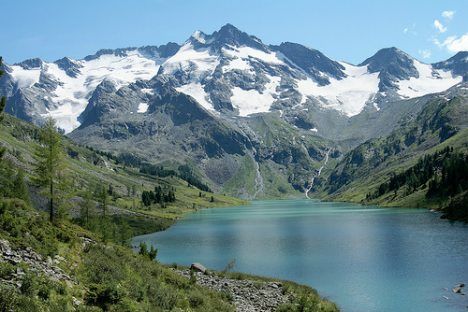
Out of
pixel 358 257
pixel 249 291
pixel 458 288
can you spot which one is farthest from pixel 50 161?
pixel 358 257

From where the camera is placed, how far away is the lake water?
2549 inches

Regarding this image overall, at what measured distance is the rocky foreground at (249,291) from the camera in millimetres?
50534

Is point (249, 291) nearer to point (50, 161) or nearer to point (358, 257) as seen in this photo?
point (50, 161)

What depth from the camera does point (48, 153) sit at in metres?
61.5

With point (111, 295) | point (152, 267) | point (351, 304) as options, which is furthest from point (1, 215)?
point (351, 304)

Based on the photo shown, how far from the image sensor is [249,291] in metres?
57.5

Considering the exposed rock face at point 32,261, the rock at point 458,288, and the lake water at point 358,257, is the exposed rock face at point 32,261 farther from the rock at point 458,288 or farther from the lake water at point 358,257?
the rock at point 458,288

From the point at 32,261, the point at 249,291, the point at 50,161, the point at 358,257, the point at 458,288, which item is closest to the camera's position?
the point at 32,261

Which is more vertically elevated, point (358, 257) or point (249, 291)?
point (249, 291)

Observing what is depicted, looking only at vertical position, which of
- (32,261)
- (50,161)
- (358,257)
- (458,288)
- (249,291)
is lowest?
(358,257)

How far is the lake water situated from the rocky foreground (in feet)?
29.6

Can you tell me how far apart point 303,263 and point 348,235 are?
50.7 m

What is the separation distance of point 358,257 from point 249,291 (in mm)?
48385

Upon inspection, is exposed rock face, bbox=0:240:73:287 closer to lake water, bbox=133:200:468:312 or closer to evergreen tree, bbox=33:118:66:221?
evergreen tree, bbox=33:118:66:221
